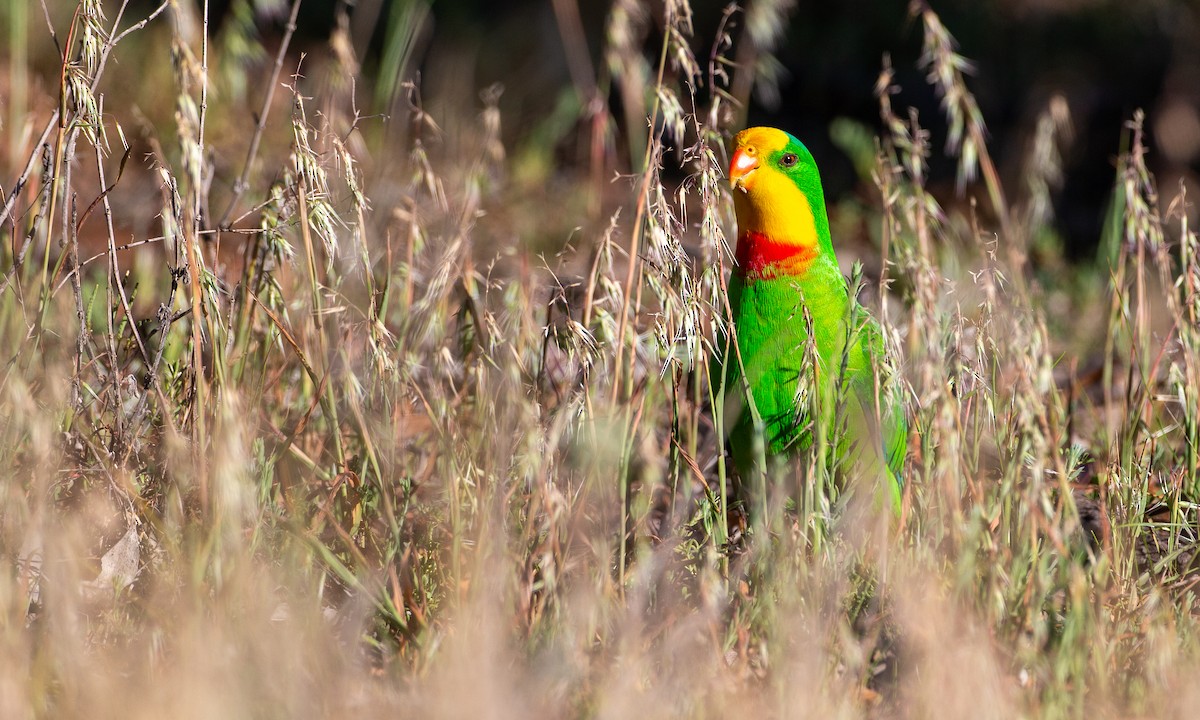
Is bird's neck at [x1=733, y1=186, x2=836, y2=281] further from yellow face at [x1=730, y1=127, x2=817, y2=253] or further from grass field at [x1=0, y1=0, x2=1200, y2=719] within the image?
grass field at [x1=0, y1=0, x2=1200, y2=719]

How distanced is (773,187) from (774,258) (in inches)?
5.5

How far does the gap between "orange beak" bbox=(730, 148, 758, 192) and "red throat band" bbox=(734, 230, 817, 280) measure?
0.38 feet

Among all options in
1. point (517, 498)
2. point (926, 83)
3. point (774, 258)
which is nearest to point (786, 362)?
point (774, 258)

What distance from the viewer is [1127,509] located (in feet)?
7.11

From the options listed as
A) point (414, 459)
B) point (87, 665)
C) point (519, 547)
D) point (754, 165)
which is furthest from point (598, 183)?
point (87, 665)

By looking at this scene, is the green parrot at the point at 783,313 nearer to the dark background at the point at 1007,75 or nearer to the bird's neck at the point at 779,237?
the bird's neck at the point at 779,237

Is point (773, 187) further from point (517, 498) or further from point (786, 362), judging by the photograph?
point (517, 498)

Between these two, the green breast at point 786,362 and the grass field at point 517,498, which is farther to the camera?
the green breast at point 786,362

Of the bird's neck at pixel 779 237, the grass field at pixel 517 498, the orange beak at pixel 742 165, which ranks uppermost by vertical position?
the orange beak at pixel 742 165

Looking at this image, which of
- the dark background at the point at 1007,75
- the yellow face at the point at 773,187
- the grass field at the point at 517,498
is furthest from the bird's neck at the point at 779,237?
the dark background at the point at 1007,75

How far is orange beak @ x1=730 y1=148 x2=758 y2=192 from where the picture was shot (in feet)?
7.73

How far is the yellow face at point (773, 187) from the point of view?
94.2 inches

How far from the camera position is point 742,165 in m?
2.37

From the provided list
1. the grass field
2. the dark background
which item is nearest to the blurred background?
the dark background
